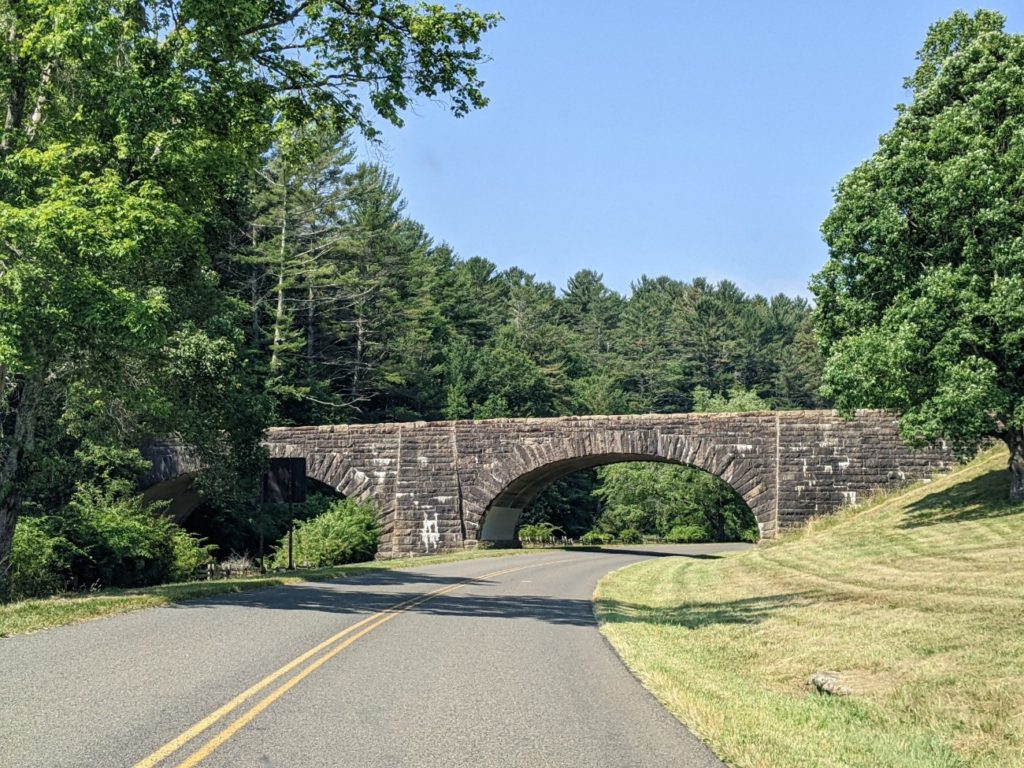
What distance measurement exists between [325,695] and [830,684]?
4645 mm

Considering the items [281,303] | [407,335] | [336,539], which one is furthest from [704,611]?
[407,335]

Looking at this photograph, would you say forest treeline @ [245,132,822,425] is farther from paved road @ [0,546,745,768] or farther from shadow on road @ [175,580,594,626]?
paved road @ [0,546,745,768]

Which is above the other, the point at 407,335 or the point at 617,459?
the point at 407,335

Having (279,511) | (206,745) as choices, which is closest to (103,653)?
(206,745)

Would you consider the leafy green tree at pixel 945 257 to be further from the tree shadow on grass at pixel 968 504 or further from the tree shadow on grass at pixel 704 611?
the tree shadow on grass at pixel 704 611

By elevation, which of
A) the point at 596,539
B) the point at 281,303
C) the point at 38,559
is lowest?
the point at 596,539

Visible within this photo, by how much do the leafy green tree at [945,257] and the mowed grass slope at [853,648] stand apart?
3087mm

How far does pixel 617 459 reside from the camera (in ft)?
139

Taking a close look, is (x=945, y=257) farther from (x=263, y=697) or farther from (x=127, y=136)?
(x=263, y=697)

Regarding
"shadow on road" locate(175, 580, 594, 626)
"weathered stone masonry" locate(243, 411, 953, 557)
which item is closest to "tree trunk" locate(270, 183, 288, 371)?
"weathered stone masonry" locate(243, 411, 953, 557)

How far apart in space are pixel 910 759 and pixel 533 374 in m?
68.9

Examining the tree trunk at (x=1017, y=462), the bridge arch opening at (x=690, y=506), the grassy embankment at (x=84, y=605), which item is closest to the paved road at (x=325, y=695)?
the grassy embankment at (x=84, y=605)

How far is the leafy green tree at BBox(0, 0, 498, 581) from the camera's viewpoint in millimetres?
14836

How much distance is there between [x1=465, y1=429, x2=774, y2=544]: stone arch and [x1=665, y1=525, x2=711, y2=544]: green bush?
26722 millimetres
